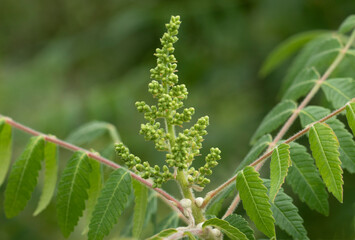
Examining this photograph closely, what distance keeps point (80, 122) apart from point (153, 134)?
3.95 meters

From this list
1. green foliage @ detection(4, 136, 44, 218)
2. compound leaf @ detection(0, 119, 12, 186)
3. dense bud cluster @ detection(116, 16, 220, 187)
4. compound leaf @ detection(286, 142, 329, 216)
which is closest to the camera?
dense bud cluster @ detection(116, 16, 220, 187)

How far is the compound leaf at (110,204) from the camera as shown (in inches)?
83.4

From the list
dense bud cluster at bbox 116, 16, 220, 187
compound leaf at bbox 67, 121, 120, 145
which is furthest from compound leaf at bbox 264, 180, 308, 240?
compound leaf at bbox 67, 121, 120, 145

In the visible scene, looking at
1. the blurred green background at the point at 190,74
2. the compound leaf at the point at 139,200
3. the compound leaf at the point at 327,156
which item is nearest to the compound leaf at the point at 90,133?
the compound leaf at the point at 139,200

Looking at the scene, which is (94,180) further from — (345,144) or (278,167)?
(345,144)

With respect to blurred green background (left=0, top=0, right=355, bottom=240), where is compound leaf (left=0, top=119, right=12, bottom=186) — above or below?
below

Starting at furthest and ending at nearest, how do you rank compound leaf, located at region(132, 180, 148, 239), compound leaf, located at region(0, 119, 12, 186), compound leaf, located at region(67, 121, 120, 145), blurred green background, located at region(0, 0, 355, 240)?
blurred green background, located at region(0, 0, 355, 240)
compound leaf, located at region(67, 121, 120, 145)
compound leaf, located at region(0, 119, 12, 186)
compound leaf, located at region(132, 180, 148, 239)

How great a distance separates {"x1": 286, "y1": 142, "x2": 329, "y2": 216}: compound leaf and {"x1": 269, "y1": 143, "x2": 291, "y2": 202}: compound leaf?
0.22 m

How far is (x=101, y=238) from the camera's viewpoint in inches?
83.0

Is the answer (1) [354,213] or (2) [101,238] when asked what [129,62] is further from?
(2) [101,238]

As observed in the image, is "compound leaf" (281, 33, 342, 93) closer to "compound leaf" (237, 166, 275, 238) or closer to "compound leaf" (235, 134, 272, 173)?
"compound leaf" (235, 134, 272, 173)

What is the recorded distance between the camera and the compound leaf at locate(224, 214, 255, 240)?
6.54 ft

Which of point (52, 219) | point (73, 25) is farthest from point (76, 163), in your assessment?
point (73, 25)

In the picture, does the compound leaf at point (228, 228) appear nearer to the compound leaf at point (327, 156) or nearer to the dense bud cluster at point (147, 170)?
the dense bud cluster at point (147, 170)
